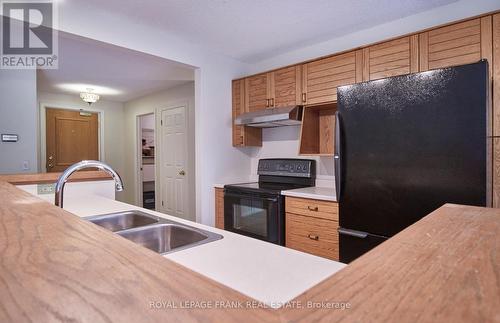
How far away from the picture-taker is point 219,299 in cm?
30

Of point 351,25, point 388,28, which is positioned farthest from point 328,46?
point 388,28

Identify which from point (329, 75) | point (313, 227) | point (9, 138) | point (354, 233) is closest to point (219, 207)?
point (313, 227)

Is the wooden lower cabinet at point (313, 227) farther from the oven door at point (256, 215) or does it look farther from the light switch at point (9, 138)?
the light switch at point (9, 138)

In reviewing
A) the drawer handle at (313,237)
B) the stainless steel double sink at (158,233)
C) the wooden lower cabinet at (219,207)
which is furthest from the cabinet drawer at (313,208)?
the stainless steel double sink at (158,233)

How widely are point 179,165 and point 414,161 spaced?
355 centimetres

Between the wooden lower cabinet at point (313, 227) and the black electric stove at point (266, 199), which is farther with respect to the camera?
the black electric stove at point (266, 199)

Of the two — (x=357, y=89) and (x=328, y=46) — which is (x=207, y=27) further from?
(x=357, y=89)

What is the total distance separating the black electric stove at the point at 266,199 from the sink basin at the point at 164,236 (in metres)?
1.35

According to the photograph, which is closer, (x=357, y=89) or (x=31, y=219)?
(x=31, y=219)

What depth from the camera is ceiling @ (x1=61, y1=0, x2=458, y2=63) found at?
2.15 m

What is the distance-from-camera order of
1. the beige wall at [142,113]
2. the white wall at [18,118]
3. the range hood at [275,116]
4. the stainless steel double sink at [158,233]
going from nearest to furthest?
the stainless steel double sink at [158,233], the range hood at [275,116], the white wall at [18,118], the beige wall at [142,113]

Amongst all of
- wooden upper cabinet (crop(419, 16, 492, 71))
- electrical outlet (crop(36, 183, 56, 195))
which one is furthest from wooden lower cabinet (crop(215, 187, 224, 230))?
wooden upper cabinet (crop(419, 16, 492, 71))

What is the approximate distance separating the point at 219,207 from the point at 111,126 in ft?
12.1

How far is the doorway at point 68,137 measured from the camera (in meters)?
4.82
